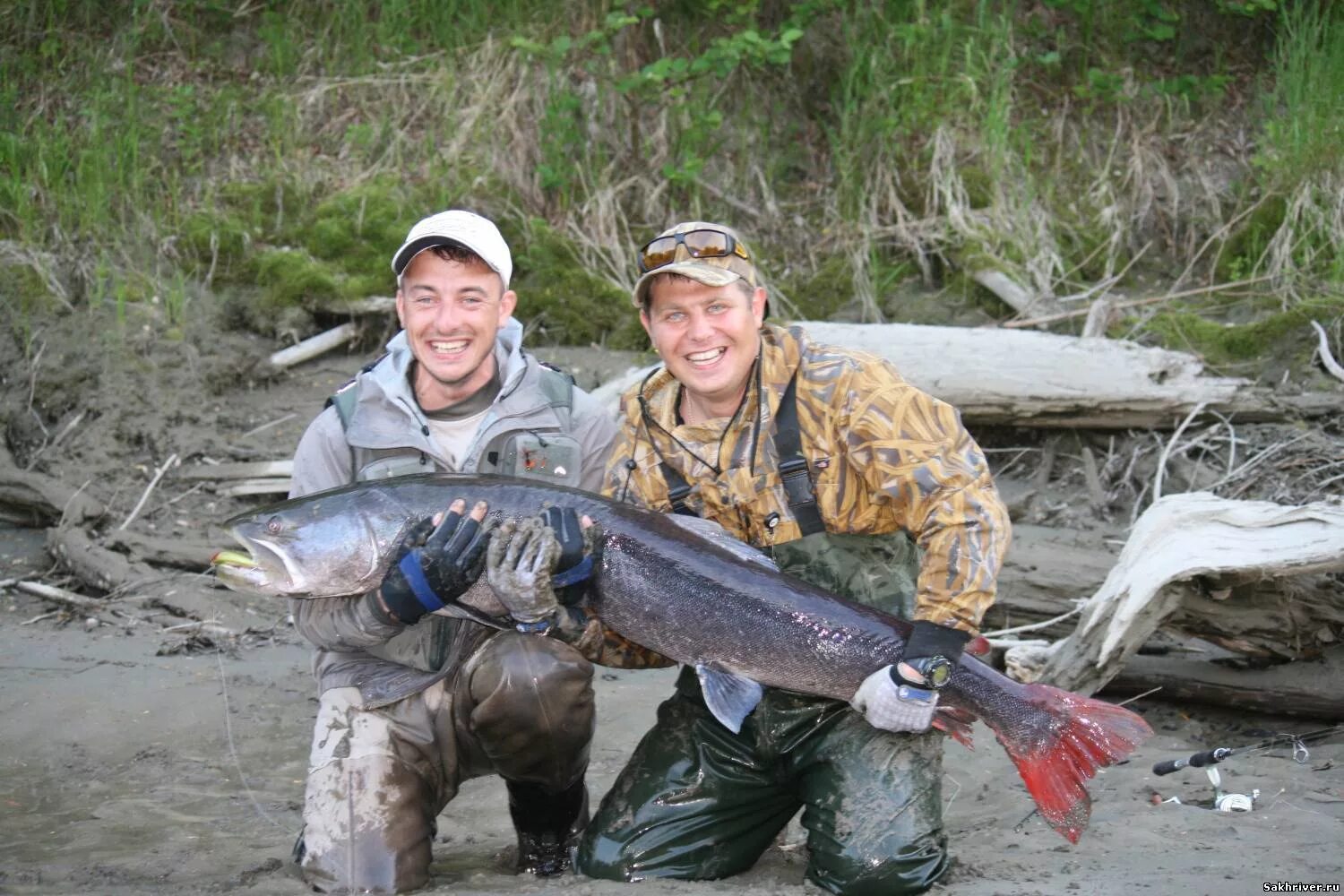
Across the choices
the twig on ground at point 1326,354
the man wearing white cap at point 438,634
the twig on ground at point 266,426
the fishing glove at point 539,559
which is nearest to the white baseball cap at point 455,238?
the man wearing white cap at point 438,634

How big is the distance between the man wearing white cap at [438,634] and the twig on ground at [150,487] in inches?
121

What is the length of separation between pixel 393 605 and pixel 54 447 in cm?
444

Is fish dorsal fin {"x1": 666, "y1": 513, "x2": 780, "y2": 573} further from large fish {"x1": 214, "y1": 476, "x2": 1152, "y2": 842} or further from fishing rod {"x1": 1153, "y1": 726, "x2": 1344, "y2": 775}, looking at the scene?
fishing rod {"x1": 1153, "y1": 726, "x2": 1344, "y2": 775}

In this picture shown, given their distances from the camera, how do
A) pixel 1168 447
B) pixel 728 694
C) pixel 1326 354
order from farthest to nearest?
pixel 1326 354 < pixel 1168 447 < pixel 728 694

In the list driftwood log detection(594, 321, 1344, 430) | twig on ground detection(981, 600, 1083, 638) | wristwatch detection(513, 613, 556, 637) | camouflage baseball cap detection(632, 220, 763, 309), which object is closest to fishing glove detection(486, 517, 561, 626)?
wristwatch detection(513, 613, 556, 637)

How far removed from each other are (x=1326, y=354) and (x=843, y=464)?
4.47 metres

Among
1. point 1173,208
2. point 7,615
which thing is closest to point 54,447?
point 7,615

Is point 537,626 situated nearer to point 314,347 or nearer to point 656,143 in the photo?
point 314,347

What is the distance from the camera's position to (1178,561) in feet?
16.4

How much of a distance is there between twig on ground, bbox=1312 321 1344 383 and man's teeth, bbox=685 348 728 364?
4.59m

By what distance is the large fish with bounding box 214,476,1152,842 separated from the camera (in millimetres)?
3797

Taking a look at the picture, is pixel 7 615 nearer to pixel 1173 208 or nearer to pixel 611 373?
pixel 611 373

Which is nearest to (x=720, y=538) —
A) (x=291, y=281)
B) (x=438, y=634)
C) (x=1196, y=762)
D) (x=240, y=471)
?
(x=438, y=634)

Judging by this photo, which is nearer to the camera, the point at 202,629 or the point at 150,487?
the point at 202,629
